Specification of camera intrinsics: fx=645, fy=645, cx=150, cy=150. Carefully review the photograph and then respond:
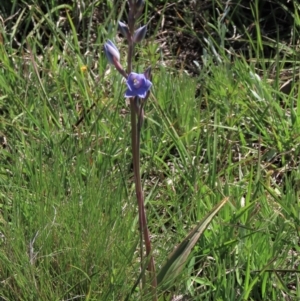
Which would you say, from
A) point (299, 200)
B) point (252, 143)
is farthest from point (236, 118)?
point (299, 200)

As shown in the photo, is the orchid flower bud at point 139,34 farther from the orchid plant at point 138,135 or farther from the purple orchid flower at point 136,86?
the purple orchid flower at point 136,86

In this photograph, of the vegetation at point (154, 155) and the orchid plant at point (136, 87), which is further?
the vegetation at point (154, 155)

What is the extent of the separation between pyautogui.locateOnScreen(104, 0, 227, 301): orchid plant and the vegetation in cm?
5

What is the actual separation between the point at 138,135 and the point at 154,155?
64 cm

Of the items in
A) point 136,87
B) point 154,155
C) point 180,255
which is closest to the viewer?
point 136,87

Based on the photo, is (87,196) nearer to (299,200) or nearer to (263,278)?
(263,278)

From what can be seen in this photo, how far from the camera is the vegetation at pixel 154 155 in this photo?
64.0 inches

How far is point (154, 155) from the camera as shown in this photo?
2057mm

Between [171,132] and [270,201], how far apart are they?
396 millimetres

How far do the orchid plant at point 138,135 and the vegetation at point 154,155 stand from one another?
51mm

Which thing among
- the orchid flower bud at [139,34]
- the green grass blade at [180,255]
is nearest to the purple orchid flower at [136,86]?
the orchid flower bud at [139,34]

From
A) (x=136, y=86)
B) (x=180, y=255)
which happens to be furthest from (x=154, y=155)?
A: (x=136, y=86)

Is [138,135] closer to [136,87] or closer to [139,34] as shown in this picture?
[136,87]

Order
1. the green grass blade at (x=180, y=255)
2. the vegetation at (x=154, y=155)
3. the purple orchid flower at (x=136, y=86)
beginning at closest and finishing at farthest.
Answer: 1. the purple orchid flower at (x=136, y=86)
2. the green grass blade at (x=180, y=255)
3. the vegetation at (x=154, y=155)
